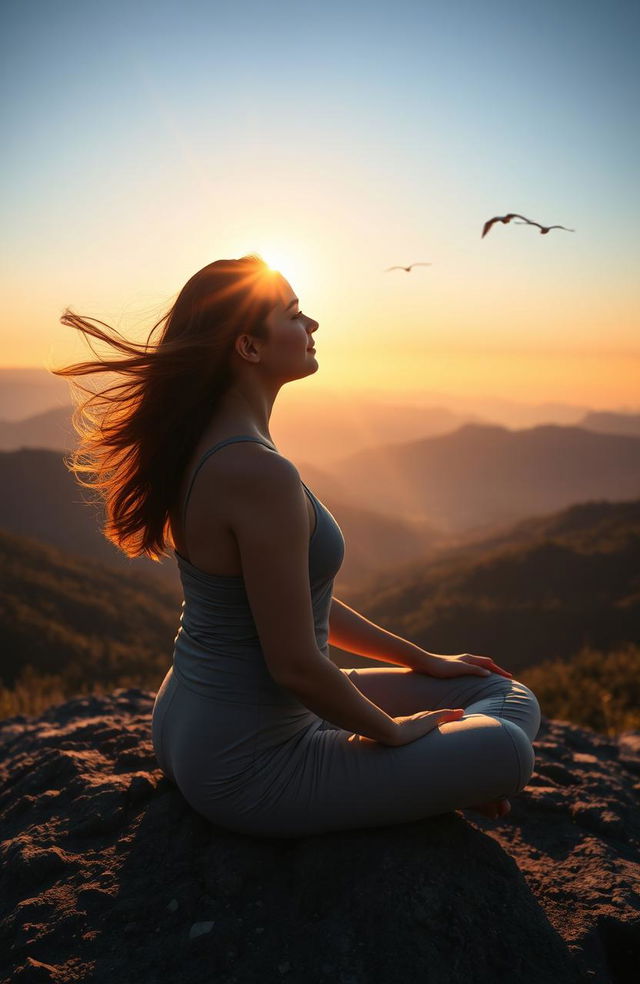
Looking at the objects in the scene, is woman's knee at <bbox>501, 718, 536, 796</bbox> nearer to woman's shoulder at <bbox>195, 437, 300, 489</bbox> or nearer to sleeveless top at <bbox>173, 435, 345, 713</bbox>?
sleeveless top at <bbox>173, 435, 345, 713</bbox>

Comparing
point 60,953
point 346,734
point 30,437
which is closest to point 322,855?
point 346,734

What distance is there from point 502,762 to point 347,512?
2536 inches

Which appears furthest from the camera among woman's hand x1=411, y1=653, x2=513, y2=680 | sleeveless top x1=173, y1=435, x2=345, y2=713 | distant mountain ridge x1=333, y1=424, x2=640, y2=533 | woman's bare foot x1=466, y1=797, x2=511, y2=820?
distant mountain ridge x1=333, y1=424, x2=640, y2=533

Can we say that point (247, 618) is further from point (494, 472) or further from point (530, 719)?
point (494, 472)

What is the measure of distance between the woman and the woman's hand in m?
0.46

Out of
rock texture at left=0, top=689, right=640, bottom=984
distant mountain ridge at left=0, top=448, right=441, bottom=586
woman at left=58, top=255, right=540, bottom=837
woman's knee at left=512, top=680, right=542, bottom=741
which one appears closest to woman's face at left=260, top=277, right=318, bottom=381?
woman at left=58, top=255, right=540, bottom=837

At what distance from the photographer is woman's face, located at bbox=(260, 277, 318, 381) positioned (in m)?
2.20

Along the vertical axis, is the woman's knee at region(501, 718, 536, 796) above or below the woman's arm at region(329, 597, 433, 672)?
below

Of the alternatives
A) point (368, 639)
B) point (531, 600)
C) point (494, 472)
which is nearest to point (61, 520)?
point (531, 600)

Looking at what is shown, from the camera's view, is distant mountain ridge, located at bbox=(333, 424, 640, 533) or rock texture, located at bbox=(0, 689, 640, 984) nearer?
rock texture, located at bbox=(0, 689, 640, 984)

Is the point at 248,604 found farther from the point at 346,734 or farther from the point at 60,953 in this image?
the point at 60,953

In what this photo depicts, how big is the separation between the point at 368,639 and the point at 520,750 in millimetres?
820

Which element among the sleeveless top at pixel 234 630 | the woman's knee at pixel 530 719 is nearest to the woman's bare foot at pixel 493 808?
the woman's knee at pixel 530 719

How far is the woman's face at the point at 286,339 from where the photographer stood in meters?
2.20
